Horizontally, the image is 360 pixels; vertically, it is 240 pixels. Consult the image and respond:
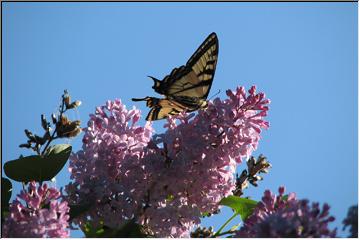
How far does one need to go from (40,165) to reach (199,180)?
2.87 ft

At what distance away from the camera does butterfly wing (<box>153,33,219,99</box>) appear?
11.7 feet

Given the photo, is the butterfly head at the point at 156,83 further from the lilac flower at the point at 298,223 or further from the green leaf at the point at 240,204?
the lilac flower at the point at 298,223

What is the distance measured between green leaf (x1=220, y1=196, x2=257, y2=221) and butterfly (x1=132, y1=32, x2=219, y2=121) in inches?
25.6

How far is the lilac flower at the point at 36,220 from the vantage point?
219cm

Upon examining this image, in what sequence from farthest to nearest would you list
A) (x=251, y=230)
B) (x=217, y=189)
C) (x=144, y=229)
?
(x=217, y=189) → (x=144, y=229) → (x=251, y=230)

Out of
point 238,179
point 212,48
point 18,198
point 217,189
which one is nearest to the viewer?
point 18,198

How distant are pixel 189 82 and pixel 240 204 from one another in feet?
3.46

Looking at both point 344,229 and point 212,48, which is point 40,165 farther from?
point 344,229

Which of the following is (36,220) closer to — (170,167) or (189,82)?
(170,167)

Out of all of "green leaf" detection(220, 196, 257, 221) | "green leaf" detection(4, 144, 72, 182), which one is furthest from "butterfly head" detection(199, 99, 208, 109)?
"green leaf" detection(4, 144, 72, 182)

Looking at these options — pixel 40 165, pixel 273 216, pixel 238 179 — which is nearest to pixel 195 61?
pixel 238 179

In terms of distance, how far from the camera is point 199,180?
282 cm

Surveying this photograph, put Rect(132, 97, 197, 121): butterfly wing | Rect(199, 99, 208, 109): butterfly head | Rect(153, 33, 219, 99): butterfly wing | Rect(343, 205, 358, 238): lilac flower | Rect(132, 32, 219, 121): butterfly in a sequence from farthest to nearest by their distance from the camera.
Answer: Rect(153, 33, 219, 99): butterfly wing, Rect(132, 32, 219, 121): butterfly, Rect(132, 97, 197, 121): butterfly wing, Rect(199, 99, 208, 109): butterfly head, Rect(343, 205, 358, 238): lilac flower

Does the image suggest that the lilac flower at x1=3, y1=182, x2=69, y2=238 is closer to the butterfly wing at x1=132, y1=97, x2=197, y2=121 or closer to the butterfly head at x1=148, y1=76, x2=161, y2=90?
the butterfly wing at x1=132, y1=97, x2=197, y2=121
